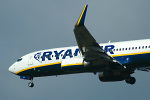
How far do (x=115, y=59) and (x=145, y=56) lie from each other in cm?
299

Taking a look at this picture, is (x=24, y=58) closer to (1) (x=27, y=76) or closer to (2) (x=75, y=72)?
(1) (x=27, y=76)

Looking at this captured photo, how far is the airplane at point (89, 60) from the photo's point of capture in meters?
41.2

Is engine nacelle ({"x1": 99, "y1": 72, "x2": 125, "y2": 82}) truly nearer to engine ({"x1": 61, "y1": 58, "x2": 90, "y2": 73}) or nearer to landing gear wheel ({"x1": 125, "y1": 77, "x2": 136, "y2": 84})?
landing gear wheel ({"x1": 125, "y1": 77, "x2": 136, "y2": 84})

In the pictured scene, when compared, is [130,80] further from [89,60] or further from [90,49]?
[90,49]

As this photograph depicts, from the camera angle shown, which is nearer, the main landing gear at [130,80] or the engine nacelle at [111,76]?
the engine nacelle at [111,76]

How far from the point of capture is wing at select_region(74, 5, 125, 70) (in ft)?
124

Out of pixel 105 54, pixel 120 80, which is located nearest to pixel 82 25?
pixel 105 54

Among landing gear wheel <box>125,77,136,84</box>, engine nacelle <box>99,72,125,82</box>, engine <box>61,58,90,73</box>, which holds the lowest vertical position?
landing gear wheel <box>125,77,136,84</box>

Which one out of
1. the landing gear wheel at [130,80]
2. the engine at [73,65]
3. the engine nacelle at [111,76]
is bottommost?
the landing gear wheel at [130,80]

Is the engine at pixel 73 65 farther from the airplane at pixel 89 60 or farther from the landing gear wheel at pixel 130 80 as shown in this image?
the landing gear wheel at pixel 130 80

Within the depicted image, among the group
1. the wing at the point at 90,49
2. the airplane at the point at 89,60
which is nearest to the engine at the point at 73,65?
the airplane at the point at 89,60

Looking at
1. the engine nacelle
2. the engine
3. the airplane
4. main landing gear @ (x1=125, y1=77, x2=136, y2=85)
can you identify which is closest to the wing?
the airplane

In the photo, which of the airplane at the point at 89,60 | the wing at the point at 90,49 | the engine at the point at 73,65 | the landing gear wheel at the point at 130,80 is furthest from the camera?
the landing gear wheel at the point at 130,80

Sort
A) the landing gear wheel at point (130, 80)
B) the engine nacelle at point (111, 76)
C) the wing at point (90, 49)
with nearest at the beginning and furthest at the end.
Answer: the wing at point (90, 49) → the engine nacelle at point (111, 76) → the landing gear wheel at point (130, 80)
